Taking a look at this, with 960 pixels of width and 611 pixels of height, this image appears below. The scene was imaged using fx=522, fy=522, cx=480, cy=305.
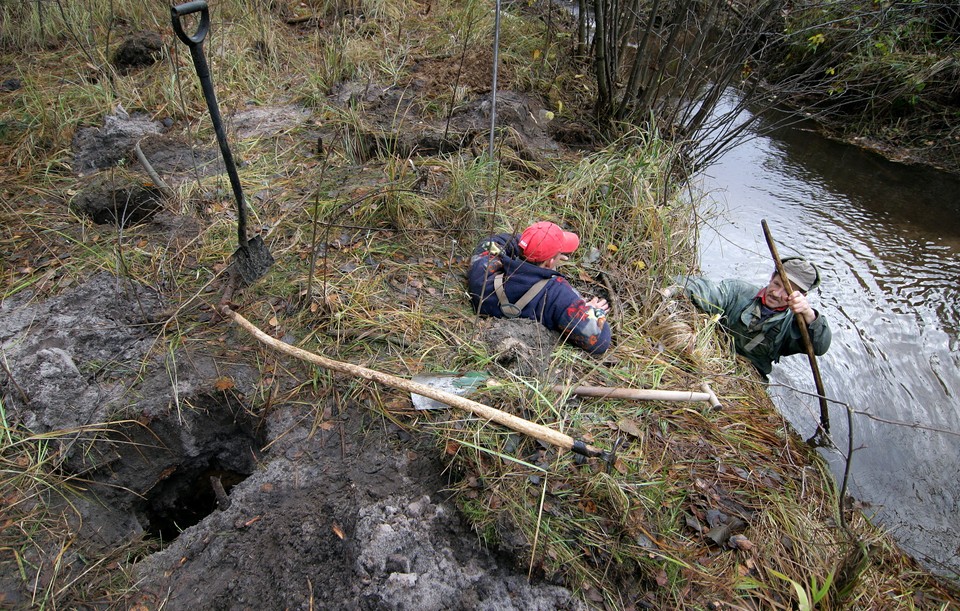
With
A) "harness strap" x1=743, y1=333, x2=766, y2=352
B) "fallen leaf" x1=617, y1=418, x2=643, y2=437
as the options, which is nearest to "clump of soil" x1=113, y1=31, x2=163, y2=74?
"fallen leaf" x1=617, y1=418, x2=643, y2=437

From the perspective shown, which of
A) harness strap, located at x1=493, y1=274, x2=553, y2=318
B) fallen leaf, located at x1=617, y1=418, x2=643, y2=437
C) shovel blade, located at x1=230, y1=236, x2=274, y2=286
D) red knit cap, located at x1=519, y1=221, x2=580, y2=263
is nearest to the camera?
fallen leaf, located at x1=617, y1=418, x2=643, y2=437

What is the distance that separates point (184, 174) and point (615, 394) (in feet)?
10.8

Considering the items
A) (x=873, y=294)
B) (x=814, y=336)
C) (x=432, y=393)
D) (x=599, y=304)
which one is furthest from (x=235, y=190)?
(x=873, y=294)

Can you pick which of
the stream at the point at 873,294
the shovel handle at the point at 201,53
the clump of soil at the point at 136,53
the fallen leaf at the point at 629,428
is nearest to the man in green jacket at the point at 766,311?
the stream at the point at 873,294

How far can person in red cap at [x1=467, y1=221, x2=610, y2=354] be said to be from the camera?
2.92m

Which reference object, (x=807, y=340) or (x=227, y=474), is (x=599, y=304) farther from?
(x=227, y=474)

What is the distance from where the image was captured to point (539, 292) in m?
2.99

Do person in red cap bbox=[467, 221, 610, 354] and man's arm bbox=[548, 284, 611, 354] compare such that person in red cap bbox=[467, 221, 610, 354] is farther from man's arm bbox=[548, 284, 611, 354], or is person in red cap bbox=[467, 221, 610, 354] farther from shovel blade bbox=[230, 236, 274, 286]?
shovel blade bbox=[230, 236, 274, 286]

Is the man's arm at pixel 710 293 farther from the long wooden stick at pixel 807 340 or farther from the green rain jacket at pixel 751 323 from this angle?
the long wooden stick at pixel 807 340

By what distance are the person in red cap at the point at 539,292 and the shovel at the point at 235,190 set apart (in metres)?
1.21

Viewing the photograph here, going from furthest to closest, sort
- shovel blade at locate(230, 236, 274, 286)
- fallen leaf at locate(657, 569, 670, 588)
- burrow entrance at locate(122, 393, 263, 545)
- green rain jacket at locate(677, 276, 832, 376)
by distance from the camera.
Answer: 1. green rain jacket at locate(677, 276, 832, 376)
2. shovel blade at locate(230, 236, 274, 286)
3. burrow entrance at locate(122, 393, 263, 545)
4. fallen leaf at locate(657, 569, 670, 588)

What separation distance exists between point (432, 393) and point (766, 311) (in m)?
2.55

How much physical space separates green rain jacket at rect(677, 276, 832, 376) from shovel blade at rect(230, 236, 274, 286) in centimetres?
276

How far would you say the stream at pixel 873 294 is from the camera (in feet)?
10.3
